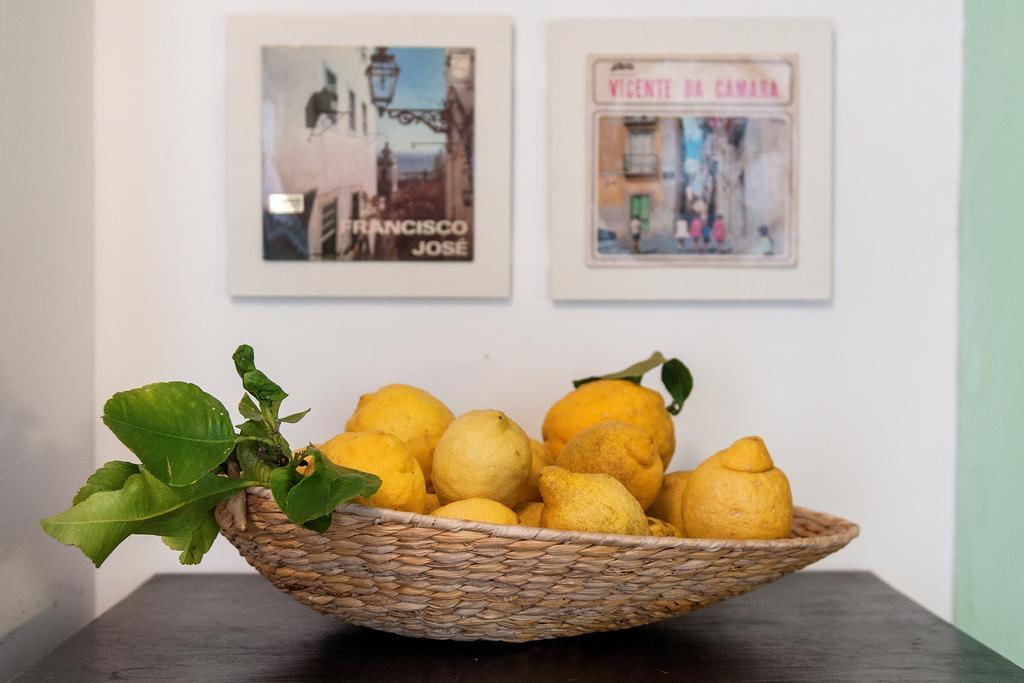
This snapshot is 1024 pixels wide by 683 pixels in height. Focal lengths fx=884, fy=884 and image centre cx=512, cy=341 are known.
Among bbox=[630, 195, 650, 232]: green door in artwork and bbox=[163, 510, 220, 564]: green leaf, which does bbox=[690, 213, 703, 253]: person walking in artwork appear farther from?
bbox=[163, 510, 220, 564]: green leaf

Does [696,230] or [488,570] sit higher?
[696,230]

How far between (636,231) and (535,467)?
1.34ft

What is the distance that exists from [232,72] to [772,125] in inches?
27.5

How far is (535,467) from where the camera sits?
87 centimetres

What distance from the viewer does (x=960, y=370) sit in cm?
115

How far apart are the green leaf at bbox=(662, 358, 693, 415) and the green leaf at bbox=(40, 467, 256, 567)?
1.64 ft

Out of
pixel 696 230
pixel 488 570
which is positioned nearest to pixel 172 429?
pixel 488 570

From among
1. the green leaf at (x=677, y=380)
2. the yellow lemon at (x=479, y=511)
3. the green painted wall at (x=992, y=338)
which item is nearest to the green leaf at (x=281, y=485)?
the yellow lemon at (x=479, y=511)

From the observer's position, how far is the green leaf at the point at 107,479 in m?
0.70

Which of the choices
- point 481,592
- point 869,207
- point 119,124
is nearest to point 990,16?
point 869,207

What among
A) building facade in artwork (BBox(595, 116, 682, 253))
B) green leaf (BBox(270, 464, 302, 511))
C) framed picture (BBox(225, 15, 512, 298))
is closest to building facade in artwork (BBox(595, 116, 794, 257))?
building facade in artwork (BBox(595, 116, 682, 253))

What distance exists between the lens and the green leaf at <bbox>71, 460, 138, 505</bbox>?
0.70 meters

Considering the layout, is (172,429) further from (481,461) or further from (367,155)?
(367,155)

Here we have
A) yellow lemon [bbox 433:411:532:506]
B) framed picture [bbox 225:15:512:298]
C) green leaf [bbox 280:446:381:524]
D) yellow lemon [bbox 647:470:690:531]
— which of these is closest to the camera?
green leaf [bbox 280:446:381:524]
